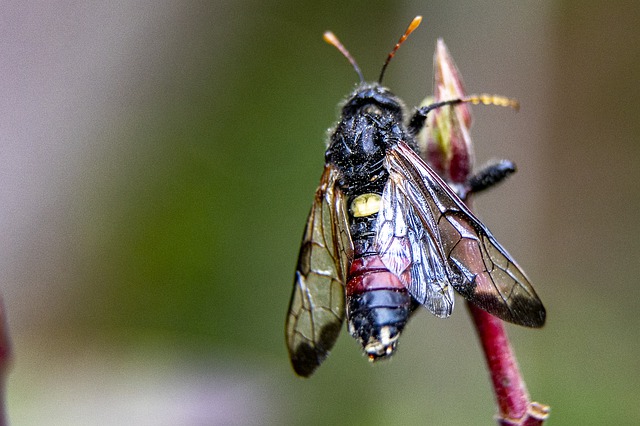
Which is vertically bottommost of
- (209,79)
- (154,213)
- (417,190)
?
(417,190)

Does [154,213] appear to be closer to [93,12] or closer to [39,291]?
[39,291]

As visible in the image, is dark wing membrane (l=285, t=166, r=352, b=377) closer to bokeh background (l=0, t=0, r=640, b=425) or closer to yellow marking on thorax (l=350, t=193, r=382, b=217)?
yellow marking on thorax (l=350, t=193, r=382, b=217)

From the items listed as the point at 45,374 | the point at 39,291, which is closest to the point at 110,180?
the point at 39,291

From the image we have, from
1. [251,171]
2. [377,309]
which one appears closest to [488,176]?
[377,309]

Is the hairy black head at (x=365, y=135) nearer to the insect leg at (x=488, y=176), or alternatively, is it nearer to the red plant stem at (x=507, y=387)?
the insect leg at (x=488, y=176)

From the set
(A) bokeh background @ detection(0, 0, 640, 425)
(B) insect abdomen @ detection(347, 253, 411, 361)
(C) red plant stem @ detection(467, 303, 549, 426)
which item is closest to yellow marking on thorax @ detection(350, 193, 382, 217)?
(B) insect abdomen @ detection(347, 253, 411, 361)

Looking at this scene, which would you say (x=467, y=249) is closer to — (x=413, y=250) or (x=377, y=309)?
(x=413, y=250)

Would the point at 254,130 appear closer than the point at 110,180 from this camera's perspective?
No
